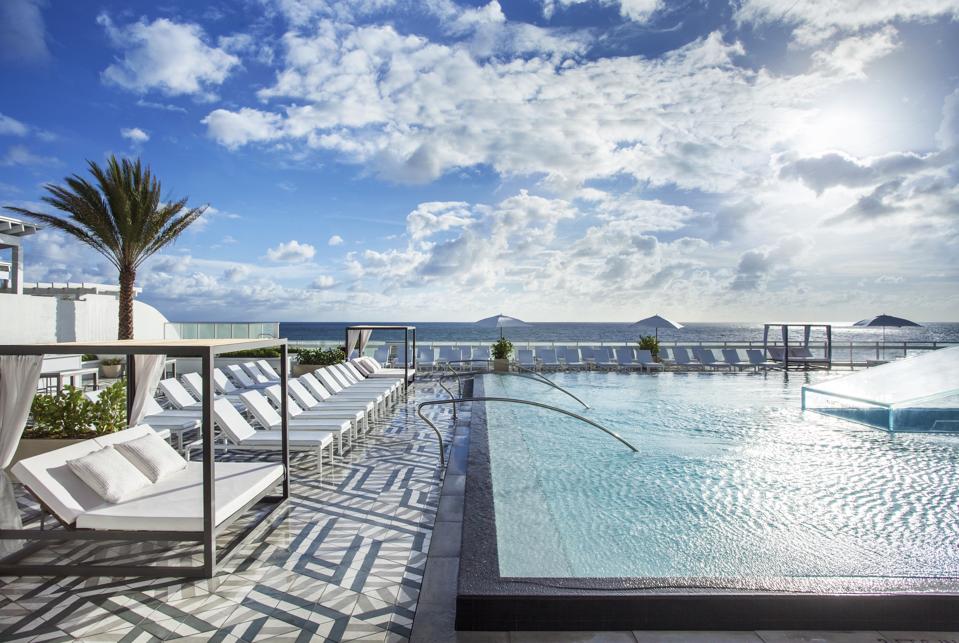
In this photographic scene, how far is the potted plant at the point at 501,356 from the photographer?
14109 millimetres

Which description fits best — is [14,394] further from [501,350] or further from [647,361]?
[647,361]

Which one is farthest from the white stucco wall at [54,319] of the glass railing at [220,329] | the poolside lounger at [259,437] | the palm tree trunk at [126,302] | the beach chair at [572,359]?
the beach chair at [572,359]

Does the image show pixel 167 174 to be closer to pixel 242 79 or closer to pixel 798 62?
pixel 242 79

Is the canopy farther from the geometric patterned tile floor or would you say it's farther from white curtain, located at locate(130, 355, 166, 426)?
white curtain, located at locate(130, 355, 166, 426)

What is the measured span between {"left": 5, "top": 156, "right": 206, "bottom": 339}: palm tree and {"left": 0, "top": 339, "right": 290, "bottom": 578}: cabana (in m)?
8.54

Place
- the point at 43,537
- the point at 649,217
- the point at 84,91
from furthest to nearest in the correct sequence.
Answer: the point at 649,217 → the point at 84,91 → the point at 43,537

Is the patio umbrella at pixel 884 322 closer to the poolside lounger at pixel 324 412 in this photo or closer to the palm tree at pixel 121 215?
the poolside lounger at pixel 324 412

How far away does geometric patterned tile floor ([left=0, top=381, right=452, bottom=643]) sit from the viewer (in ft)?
8.02

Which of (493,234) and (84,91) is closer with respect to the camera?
(84,91)

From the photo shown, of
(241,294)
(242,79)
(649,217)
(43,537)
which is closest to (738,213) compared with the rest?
(649,217)

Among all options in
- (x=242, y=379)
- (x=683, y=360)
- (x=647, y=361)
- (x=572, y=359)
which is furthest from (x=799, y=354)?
(x=242, y=379)

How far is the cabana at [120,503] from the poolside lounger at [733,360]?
14.2 metres

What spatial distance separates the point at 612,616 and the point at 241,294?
36793 mm

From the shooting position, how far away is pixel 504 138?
42.1 ft
